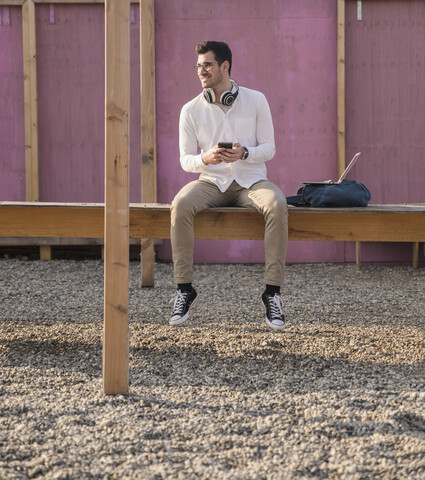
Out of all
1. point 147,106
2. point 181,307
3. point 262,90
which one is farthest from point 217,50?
point 262,90

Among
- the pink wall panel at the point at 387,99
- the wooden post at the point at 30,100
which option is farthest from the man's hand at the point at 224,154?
the wooden post at the point at 30,100

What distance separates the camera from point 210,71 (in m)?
4.26

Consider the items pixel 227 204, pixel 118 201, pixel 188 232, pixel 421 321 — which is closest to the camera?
pixel 118 201

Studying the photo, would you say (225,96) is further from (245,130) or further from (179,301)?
(179,301)

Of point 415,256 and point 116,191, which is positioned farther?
point 415,256

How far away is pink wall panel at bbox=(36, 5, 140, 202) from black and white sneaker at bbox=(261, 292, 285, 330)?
3649 millimetres

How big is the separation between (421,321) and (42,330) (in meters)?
2.44

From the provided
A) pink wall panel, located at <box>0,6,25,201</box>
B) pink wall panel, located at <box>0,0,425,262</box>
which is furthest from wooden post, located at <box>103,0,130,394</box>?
pink wall panel, located at <box>0,6,25,201</box>

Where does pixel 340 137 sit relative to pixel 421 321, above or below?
above

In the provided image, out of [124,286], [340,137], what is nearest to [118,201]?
[124,286]

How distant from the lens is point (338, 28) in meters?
7.19

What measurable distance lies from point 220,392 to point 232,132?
5.85 feet

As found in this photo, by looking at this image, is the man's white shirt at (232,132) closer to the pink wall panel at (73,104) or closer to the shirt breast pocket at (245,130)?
the shirt breast pocket at (245,130)

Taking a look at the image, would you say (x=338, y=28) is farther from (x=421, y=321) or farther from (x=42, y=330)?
(x=42, y=330)
